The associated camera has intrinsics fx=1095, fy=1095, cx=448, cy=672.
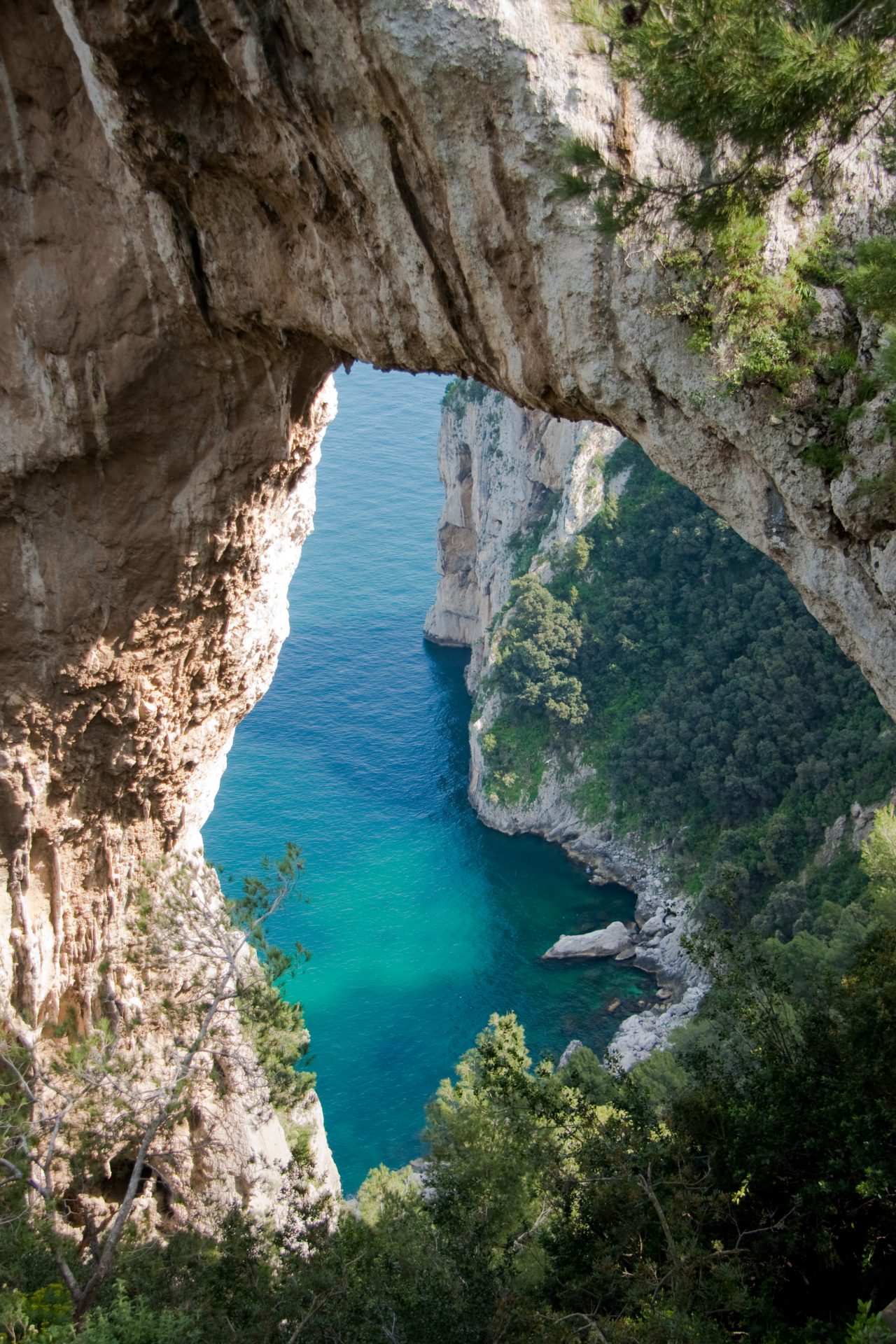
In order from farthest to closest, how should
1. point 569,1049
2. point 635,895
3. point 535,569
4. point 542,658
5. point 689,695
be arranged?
point 535,569 → point 542,658 → point 689,695 → point 635,895 → point 569,1049

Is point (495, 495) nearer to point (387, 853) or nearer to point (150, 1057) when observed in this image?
point (387, 853)

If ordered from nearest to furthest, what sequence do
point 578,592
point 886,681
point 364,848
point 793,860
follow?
point 886,681
point 793,860
point 364,848
point 578,592

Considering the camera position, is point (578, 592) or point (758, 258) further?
point (578, 592)

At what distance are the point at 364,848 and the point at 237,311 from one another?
29.1m

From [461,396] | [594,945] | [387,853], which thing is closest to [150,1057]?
[594,945]

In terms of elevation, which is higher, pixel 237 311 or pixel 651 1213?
pixel 237 311

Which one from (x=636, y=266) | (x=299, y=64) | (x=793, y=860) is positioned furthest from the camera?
(x=793, y=860)

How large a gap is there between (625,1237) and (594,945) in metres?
23.1

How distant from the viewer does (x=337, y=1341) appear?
8.02 m

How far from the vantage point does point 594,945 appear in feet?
103

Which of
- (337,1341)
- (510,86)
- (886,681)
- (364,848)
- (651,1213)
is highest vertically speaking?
(510,86)

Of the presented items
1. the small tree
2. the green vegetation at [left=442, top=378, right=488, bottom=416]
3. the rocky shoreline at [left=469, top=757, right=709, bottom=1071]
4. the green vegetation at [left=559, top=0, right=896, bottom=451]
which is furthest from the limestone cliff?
the green vegetation at [left=559, top=0, right=896, bottom=451]

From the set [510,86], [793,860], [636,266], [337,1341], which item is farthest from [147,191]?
[793,860]

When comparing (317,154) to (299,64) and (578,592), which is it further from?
(578,592)
